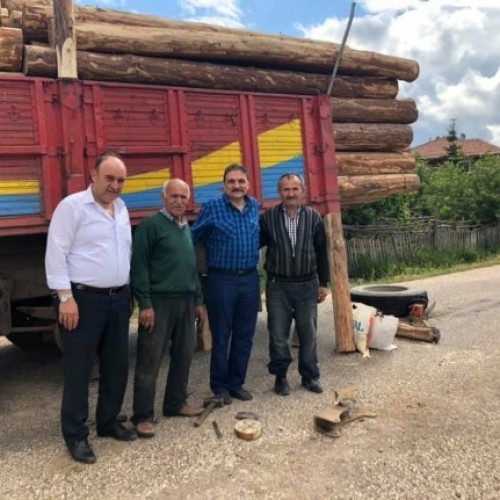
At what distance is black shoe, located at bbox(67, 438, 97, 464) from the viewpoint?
3.54m

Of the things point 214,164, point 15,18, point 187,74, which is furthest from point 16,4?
point 214,164

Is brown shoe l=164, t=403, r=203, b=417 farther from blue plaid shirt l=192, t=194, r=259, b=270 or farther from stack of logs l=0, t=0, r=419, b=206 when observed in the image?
stack of logs l=0, t=0, r=419, b=206

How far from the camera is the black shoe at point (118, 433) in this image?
3.86 m

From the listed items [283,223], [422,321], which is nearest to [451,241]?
[422,321]

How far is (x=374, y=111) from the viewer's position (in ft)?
21.3

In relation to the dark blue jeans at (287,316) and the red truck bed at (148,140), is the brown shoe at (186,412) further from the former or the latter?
the red truck bed at (148,140)

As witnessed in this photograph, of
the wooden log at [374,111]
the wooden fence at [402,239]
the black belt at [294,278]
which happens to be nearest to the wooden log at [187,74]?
the wooden log at [374,111]

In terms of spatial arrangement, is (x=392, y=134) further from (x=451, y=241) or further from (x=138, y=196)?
(x=451, y=241)

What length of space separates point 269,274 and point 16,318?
2592 mm

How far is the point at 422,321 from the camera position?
260 inches

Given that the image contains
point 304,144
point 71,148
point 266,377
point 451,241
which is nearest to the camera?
point 71,148

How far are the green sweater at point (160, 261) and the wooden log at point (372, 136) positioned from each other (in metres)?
2.93

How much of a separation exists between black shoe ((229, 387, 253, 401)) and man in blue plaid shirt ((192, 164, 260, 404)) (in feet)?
0.27

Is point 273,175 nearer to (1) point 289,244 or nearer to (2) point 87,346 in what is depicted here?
(1) point 289,244
